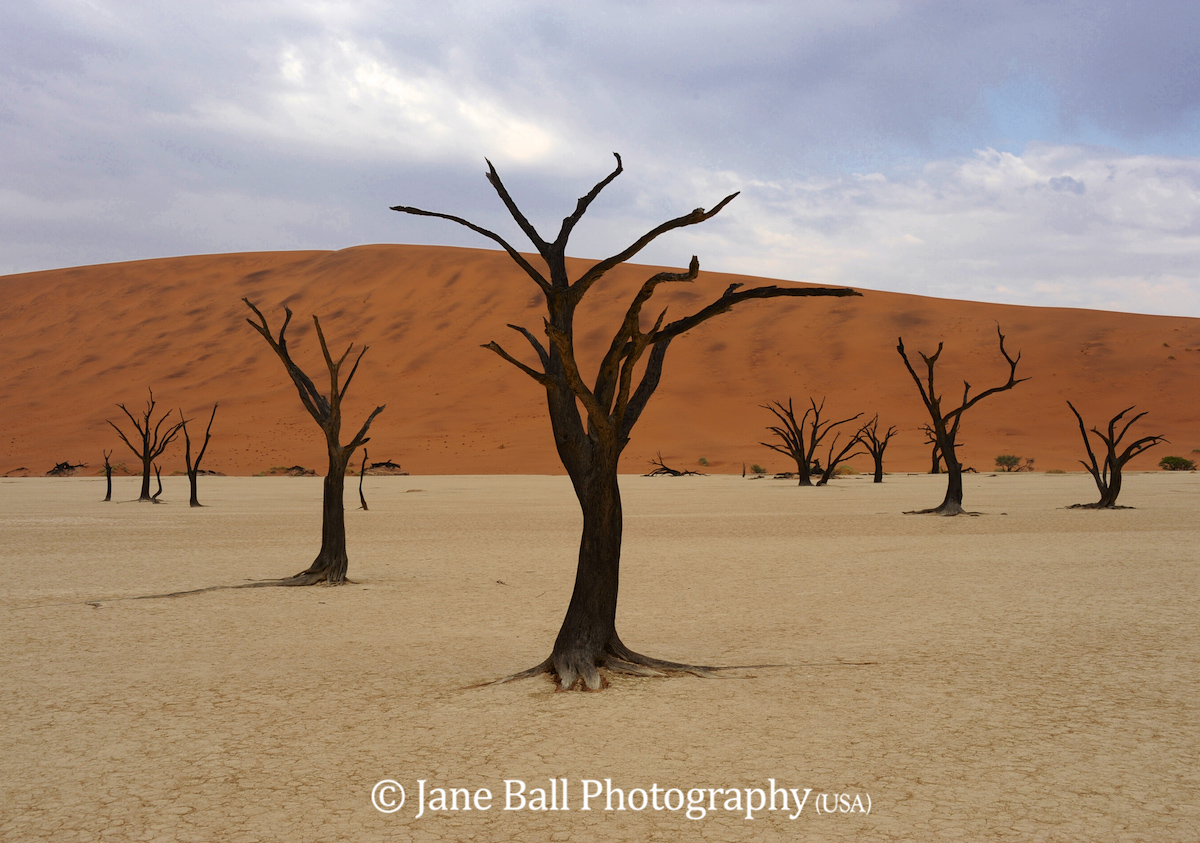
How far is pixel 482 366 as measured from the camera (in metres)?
60.8

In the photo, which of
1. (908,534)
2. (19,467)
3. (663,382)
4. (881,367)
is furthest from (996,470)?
(19,467)

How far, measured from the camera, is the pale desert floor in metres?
3.52

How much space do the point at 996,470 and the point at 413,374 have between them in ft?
118

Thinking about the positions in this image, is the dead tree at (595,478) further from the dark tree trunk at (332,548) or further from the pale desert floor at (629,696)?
the dark tree trunk at (332,548)

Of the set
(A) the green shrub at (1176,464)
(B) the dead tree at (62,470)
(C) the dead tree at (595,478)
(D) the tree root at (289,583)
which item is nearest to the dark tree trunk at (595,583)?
(C) the dead tree at (595,478)

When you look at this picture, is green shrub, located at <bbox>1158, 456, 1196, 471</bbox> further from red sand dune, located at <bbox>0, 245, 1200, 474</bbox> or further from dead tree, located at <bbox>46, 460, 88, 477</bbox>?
dead tree, located at <bbox>46, 460, 88, 477</bbox>

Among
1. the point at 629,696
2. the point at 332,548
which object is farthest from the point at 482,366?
the point at 629,696

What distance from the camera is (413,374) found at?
60.2m

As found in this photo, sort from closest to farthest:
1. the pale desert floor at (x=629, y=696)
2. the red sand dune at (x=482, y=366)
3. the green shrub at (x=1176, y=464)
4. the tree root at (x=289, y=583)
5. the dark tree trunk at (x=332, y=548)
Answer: the pale desert floor at (x=629, y=696) < the tree root at (x=289, y=583) < the dark tree trunk at (x=332, y=548) < the green shrub at (x=1176, y=464) < the red sand dune at (x=482, y=366)

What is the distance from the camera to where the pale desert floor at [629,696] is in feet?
11.5

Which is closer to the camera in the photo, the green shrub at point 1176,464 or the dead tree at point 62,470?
the green shrub at point 1176,464

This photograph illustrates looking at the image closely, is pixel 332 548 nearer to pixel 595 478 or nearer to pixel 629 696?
pixel 595 478

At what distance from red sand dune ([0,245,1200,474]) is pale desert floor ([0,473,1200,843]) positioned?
108 ft

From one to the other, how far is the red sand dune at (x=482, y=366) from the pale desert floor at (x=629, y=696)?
32791 mm
